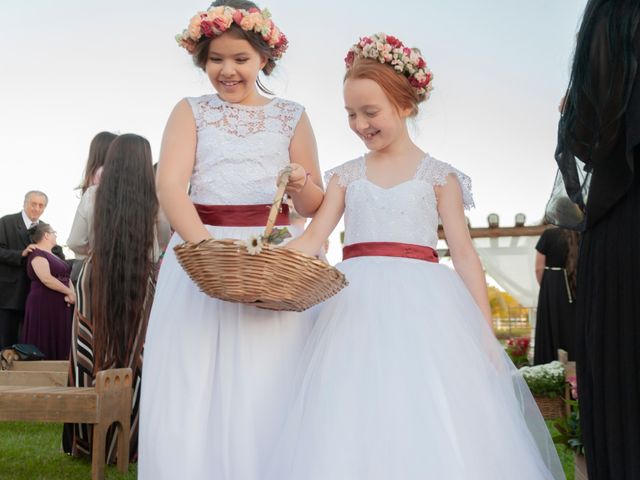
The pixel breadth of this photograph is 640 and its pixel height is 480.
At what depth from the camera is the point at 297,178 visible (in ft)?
9.37

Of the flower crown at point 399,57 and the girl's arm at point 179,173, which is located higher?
the flower crown at point 399,57

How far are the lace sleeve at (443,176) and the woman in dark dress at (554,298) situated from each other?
20.4 ft

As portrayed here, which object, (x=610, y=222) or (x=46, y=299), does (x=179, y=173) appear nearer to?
(x=610, y=222)

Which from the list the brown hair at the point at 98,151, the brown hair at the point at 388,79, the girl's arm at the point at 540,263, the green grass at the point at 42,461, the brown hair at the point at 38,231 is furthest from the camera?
the girl's arm at the point at 540,263

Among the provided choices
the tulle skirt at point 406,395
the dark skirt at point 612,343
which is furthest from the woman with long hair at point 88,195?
the dark skirt at point 612,343

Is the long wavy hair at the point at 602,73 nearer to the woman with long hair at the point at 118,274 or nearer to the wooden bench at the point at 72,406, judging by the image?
the wooden bench at the point at 72,406

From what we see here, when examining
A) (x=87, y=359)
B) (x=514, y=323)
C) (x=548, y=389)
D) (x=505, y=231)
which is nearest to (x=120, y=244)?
(x=87, y=359)

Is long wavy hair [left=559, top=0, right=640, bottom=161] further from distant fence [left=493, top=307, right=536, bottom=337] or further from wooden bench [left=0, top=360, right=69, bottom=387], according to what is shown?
distant fence [left=493, top=307, right=536, bottom=337]

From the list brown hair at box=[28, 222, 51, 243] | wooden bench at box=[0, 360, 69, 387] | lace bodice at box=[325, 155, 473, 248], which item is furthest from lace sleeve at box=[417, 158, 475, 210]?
brown hair at box=[28, 222, 51, 243]

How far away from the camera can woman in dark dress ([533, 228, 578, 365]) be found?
9211 mm

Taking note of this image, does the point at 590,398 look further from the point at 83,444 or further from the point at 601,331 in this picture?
the point at 83,444

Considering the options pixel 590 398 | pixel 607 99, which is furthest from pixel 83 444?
pixel 607 99

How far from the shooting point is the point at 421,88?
10.6 feet

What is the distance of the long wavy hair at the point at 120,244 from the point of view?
5.07 meters
